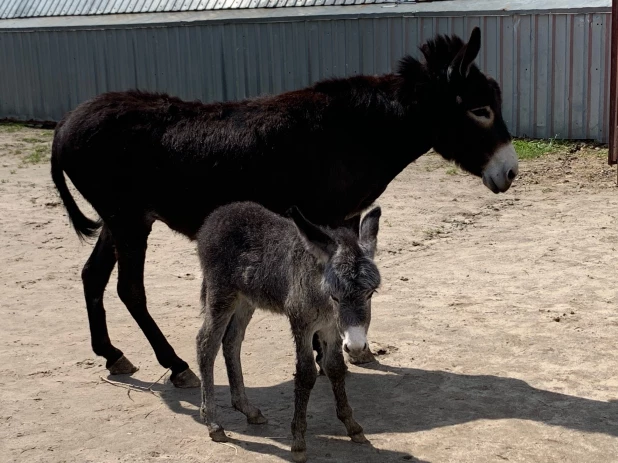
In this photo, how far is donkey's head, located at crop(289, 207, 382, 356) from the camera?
4.38 meters

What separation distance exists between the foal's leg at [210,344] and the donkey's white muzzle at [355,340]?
4.08ft

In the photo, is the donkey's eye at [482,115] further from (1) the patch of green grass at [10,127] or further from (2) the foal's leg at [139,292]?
(1) the patch of green grass at [10,127]

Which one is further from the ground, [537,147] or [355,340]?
[355,340]

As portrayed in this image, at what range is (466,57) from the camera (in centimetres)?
617

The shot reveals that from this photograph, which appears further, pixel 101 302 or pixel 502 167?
pixel 101 302

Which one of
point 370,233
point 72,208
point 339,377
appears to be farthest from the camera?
point 72,208

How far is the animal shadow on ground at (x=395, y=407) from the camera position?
5.20 metres

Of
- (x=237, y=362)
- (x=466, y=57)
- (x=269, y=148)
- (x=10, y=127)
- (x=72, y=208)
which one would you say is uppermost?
(x=466, y=57)

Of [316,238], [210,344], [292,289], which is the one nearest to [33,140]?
[210,344]

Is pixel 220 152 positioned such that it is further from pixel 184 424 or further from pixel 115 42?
pixel 115 42

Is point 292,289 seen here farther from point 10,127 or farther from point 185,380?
point 10,127

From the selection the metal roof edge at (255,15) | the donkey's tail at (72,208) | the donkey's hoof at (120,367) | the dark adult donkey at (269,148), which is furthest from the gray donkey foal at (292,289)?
the metal roof edge at (255,15)

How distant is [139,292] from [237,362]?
1.08 meters

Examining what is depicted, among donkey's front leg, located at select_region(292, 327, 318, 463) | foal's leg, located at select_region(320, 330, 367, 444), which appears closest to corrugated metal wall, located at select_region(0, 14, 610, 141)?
foal's leg, located at select_region(320, 330, 367, 444)
